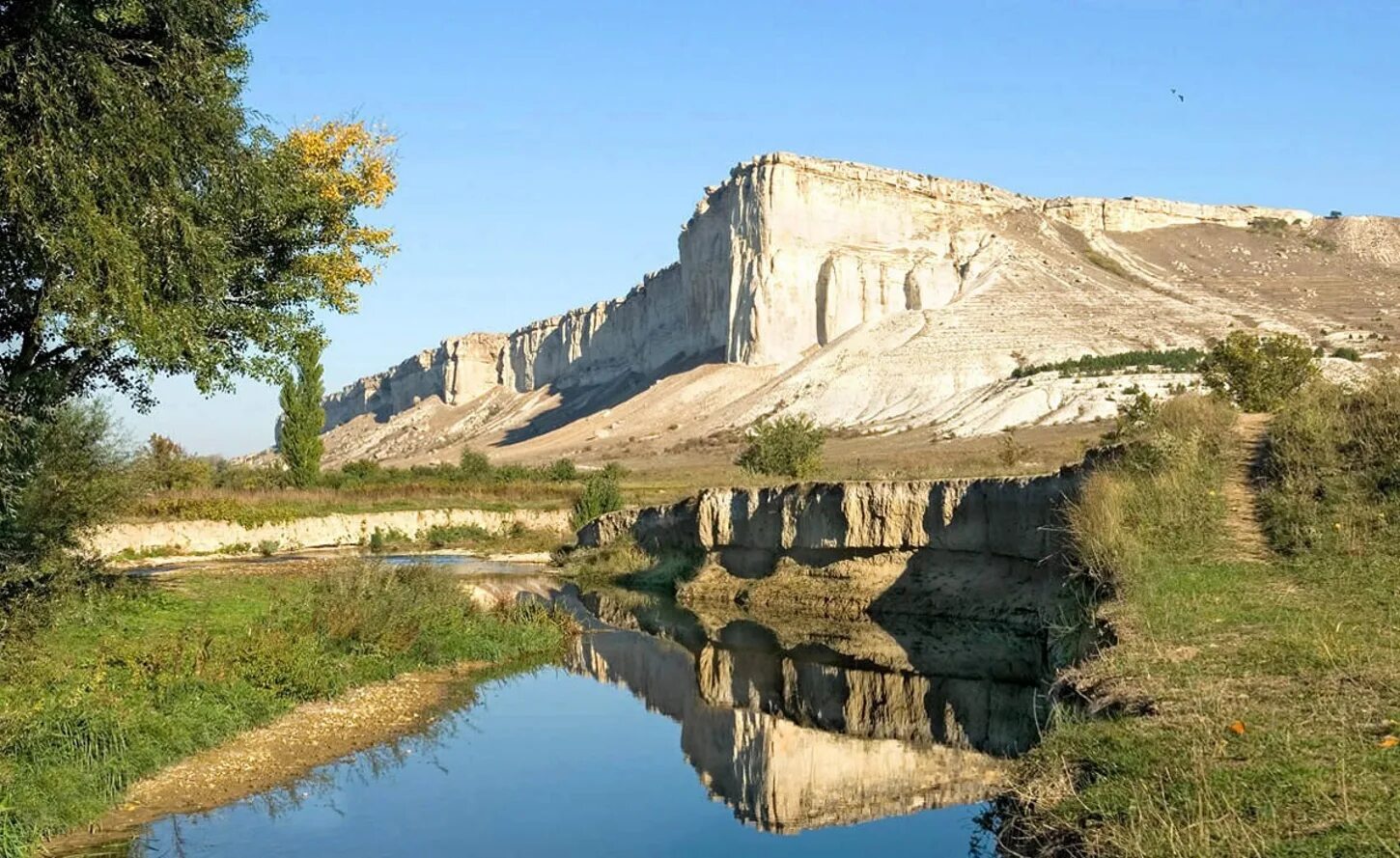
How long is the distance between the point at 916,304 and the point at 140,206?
96.5 m

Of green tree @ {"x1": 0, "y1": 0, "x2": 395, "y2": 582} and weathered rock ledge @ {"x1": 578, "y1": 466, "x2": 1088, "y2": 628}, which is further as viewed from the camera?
weathered rock ledge @ {"x1": 578, "y1": 466, "x2": 1088, "y2": 628}

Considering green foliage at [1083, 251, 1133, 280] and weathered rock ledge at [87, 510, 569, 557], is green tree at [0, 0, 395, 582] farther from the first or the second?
green foliage at [1083, 251, 1133, 280]

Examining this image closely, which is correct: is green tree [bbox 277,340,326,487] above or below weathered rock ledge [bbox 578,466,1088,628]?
above

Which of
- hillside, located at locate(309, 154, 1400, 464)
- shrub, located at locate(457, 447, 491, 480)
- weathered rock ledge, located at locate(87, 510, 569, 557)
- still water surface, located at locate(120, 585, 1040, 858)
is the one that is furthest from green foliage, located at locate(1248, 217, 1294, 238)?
still water surface, located at locate(120, 585, 1040, 858)

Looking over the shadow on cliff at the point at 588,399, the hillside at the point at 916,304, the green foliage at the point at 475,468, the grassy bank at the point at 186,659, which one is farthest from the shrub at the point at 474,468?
the shadow on cliff at the point at 588,399

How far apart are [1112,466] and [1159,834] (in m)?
11.8

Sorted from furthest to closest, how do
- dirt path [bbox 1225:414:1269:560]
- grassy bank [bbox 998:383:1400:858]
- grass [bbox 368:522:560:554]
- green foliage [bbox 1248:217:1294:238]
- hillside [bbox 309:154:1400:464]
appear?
green foliage [bbox 1248:217:1294:238], hillside [bbox 309:154:1400:464], grass [bbox 368:522:560:554], dirt path [bbox 1225:414:1269:560], grassy bank [bbox 998:383:1400:858]

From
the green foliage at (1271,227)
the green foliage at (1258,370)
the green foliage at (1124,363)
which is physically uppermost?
the green foliage at (1271,227)

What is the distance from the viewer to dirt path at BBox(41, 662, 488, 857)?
10.7 m

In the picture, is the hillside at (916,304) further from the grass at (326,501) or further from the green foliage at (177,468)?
the green foliage at (177,468)

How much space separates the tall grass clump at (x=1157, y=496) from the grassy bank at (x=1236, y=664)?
0.11 feet

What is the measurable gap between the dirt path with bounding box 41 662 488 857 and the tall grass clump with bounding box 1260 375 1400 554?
1038cm

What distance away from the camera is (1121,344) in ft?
290

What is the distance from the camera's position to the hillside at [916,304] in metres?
88.0
